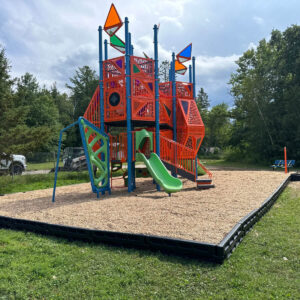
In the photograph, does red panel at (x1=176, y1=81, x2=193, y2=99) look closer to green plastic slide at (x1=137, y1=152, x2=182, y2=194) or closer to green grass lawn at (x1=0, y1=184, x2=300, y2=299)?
green plastic slide at (x1=137, y1=152, x2=182, y2=194)

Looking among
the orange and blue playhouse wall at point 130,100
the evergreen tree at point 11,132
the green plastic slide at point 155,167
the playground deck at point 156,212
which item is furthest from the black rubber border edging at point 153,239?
the evergreen tree at point 11,132

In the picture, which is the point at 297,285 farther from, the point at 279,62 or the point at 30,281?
the point at 279,62

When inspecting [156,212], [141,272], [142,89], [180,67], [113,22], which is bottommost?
[141,272]

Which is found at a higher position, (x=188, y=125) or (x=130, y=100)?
(x=130, y=100)

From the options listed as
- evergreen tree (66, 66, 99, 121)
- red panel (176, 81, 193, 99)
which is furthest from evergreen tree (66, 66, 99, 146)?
red panel (176, 81, 193, 99)

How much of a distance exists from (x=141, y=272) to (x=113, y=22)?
932 centimetres

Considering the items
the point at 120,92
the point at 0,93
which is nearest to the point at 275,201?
the point at 120,92

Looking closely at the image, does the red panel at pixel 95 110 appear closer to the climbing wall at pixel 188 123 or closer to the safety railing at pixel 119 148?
the safety railing at pixel 119 148

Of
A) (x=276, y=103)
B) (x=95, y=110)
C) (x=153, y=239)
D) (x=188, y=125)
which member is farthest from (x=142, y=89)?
(x=276, y=103)

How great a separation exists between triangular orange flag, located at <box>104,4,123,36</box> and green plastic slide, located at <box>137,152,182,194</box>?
481 cm

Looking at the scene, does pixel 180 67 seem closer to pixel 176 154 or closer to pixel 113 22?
pixel 113 22

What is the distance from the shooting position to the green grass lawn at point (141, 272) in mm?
3146

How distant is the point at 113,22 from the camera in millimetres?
10344

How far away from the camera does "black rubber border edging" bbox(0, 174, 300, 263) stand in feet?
12.9
